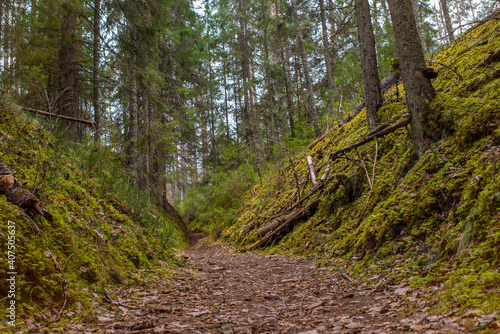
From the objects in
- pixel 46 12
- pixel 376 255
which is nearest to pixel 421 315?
pixel 376 255

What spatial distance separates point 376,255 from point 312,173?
14.3ft

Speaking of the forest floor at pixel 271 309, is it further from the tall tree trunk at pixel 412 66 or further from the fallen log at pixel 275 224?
the fallen log at pixel 275 224

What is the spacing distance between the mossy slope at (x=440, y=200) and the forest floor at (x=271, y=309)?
0.34m

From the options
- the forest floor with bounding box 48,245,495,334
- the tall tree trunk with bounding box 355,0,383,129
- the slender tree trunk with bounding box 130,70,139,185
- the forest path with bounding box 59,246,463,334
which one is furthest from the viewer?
the slender tree trunk with bounding box 130,70,139,185

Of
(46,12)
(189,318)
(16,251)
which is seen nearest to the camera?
(16,251)

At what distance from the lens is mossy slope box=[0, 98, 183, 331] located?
2283 millimetres

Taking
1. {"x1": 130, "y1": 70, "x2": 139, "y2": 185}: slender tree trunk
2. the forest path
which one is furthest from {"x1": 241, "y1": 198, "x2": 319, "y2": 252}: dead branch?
{"x1": 130, "y1": 70, "x2": 139, "y2": 185}: slender tree trunk

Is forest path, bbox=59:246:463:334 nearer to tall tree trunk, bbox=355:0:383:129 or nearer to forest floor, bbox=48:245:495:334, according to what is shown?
forest floor, bbox=48:245:495:334

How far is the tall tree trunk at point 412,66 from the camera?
14.4 feet

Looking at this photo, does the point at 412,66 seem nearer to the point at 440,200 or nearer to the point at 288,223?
the point at 440,200

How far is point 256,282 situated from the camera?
464cm

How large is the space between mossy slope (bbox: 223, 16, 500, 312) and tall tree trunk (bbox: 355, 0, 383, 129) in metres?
0.28

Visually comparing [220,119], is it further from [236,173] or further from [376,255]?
[376,255]

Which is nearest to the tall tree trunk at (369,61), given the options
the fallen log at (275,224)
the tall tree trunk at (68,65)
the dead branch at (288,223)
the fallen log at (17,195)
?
the dead branch at (288,223)
